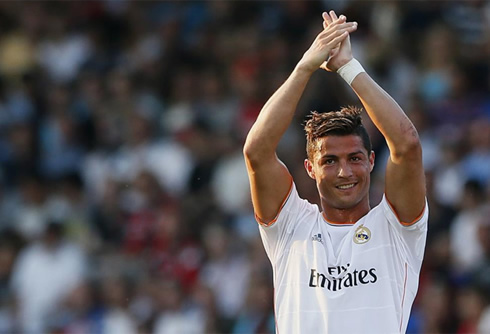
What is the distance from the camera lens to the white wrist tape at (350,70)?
5.47m

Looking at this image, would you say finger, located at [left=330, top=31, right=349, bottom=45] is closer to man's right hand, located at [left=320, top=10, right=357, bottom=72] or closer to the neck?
man's right hand, located at [left=320, top=10, right=357, bottom=72]

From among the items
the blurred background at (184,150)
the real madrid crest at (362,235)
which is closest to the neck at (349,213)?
the real madrid crest at (362,235)

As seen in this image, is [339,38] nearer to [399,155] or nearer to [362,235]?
[399,155]

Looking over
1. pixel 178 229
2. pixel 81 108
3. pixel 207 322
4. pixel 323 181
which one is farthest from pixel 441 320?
pixel 81 108

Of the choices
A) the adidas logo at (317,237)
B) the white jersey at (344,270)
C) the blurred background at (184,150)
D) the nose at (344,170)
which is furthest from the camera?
the blurred background at (184,150)

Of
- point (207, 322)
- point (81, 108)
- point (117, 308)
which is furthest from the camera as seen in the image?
point (81, 108)

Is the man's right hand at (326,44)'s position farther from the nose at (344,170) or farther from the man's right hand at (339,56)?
the nose at (344,170)

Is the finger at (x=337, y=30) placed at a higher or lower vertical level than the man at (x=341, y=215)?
higher

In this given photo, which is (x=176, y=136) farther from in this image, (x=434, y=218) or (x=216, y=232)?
(x=434, y=218)

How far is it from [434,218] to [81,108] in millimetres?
6052

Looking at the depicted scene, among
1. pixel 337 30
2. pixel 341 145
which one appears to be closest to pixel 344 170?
pixel 341 145

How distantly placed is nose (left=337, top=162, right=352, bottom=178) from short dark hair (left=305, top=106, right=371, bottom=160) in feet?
0.58

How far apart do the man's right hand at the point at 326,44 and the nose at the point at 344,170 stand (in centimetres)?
52

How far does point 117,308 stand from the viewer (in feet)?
38.3
